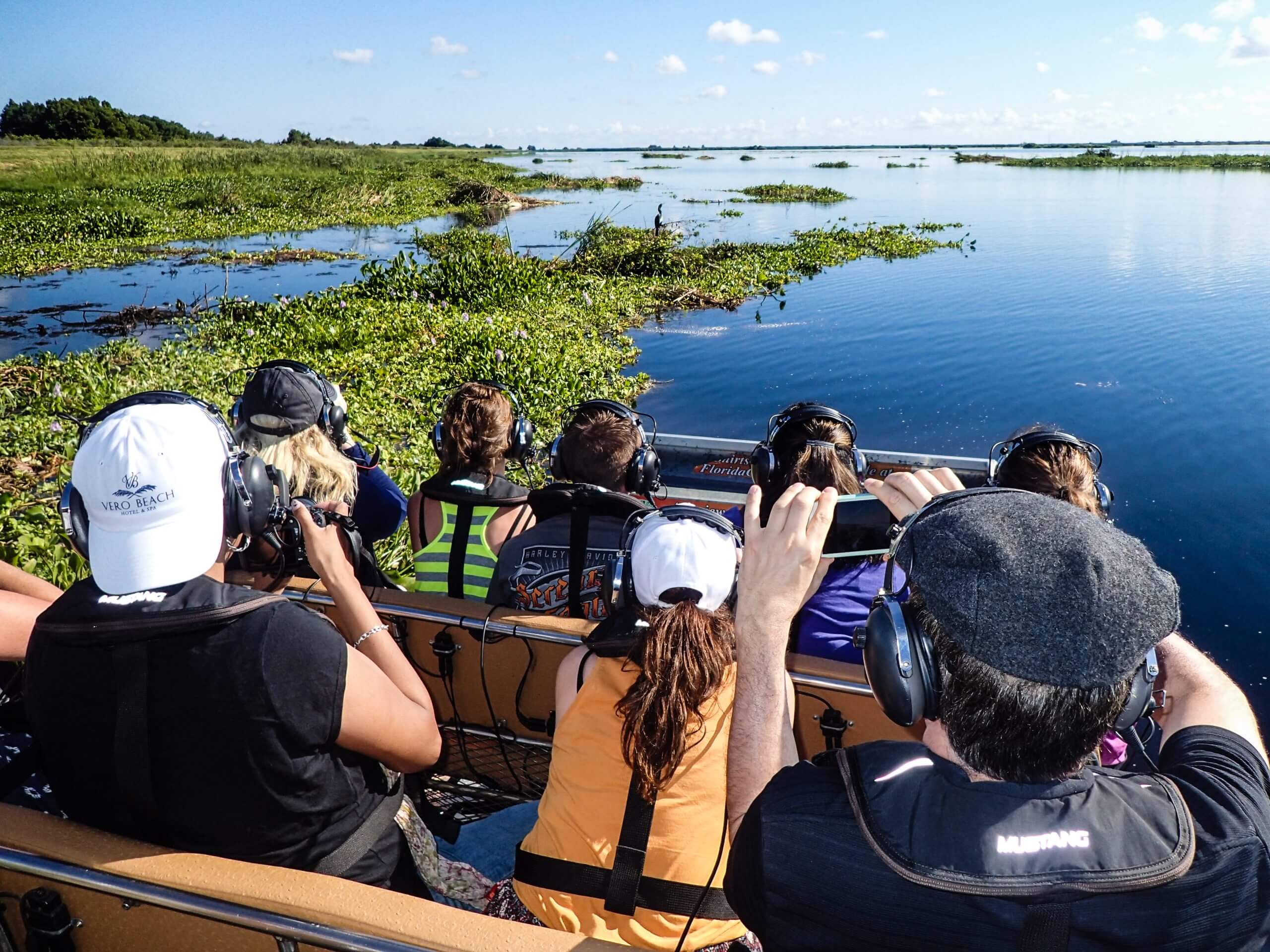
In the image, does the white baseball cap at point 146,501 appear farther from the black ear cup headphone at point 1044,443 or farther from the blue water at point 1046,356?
the blue water at point 1046,356

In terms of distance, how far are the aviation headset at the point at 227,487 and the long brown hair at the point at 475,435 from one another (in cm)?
119

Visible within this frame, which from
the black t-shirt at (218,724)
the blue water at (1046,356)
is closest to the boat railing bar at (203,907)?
the black t-shirt at (218,724)

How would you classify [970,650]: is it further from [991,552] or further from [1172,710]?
[1172,710]

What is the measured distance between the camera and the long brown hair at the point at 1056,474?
2.49 m

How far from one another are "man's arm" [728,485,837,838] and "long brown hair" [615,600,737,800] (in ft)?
0.23

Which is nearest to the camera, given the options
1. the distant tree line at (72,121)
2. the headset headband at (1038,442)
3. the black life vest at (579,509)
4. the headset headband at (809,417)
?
the headset headband at (1038,442)

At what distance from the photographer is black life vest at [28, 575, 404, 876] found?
149 cm

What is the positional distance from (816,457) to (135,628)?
6.70ft

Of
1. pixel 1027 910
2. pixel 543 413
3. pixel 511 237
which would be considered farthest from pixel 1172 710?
pixel 511 237

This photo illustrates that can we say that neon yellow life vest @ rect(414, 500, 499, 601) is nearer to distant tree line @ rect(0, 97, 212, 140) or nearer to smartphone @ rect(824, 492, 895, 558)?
smartphone @ rect(824, 492, 895, 558)

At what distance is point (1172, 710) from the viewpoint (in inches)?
63.1

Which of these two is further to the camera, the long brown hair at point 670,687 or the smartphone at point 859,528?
the smartphone at point 859,528

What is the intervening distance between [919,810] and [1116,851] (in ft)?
0.90

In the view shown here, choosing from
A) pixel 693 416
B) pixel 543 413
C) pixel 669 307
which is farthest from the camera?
pixel 669 307
